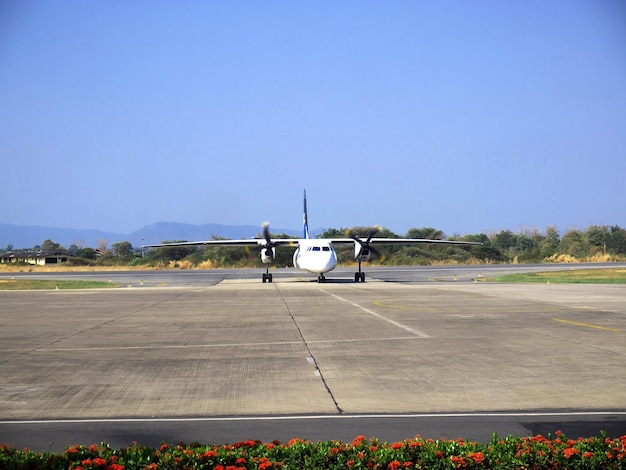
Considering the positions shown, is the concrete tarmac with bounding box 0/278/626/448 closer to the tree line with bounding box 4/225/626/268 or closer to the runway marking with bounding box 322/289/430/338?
the runway marking with bounding box 322/289/430/338

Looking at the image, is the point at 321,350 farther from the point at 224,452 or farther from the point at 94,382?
the point at 224,452

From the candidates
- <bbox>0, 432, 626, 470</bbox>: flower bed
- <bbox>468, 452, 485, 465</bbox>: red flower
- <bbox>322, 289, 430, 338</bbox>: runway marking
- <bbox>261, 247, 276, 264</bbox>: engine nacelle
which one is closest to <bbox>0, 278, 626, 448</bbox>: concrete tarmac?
<bbox>322, 289, 430, 338</bbox>: runway marking

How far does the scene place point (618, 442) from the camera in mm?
6559

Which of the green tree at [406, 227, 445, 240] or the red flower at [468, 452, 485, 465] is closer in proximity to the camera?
the red flower at [468, 452, 485, 465]

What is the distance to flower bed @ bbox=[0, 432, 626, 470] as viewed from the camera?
6.16m

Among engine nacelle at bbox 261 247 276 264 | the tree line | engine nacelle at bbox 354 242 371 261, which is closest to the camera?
engine nacelle at bbox 354 242 371 261

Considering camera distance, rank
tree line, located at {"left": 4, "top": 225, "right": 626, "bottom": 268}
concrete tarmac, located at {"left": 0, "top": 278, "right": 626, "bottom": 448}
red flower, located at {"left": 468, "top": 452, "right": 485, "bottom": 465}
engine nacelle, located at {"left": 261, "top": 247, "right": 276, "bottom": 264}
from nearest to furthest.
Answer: red flower, located at {"left": 468, "top": 452, "right": 485, "bottom": 465}
concrete tarmac, located at {"left": 0, "top": 278, "right": 626, "bottom": 448}
engine nacelle, located at {"left": 261, "top": 247, "right": 276, "bottom": 264}
tree line, located at {"left": 4, "top": 225, "right": 626, "bottom": 268}

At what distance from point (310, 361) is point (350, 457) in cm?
670

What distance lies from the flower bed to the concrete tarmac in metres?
1.39

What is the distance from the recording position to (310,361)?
42.5ft

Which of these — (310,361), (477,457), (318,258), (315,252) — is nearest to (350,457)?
(477,457)

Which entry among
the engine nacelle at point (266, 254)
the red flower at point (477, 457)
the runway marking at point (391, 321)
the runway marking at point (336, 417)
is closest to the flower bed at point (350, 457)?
the red flower at point (477, 457)

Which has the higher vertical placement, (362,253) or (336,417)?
(362,253)

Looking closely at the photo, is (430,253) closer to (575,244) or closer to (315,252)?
(575,244)
